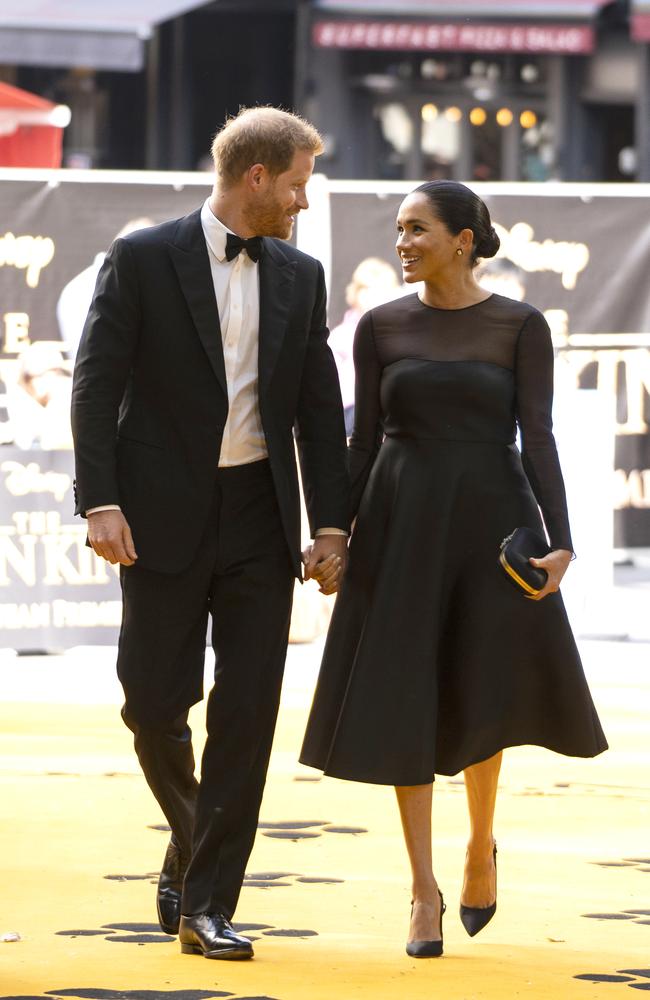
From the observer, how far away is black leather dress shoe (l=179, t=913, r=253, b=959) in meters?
4.29

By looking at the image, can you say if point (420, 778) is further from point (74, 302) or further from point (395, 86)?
point (395, 86)

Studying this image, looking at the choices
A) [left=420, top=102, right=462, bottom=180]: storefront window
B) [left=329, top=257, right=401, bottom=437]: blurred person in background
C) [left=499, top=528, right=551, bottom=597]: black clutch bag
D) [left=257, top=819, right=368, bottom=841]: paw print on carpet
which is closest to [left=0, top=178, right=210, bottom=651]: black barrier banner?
[left=329, top=257, right=401, bottom=437]: blurred person in background

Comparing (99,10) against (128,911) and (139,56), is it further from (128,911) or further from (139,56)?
(128,911)

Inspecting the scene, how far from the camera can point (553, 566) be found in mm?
4551

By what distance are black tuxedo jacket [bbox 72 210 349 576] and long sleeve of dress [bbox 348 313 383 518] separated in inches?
12.7

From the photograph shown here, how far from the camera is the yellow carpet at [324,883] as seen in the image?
13.5ft

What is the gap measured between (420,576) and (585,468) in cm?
523

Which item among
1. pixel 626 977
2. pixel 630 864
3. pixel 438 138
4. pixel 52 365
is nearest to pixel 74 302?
pixel 52 365

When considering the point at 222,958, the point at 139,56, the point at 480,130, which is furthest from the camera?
the point at 480,130

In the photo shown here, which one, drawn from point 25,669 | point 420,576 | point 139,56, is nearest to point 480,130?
point 139,56

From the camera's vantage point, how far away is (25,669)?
29.3 feet

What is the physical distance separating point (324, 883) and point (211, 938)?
831mm

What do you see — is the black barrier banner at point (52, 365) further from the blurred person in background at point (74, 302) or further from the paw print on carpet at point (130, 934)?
the paw print on carpet at point (130, 934)

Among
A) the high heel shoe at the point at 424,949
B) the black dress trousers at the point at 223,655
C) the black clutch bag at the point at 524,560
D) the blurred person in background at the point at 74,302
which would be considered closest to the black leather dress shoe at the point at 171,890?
the black dress trousers at the point at 223,655
